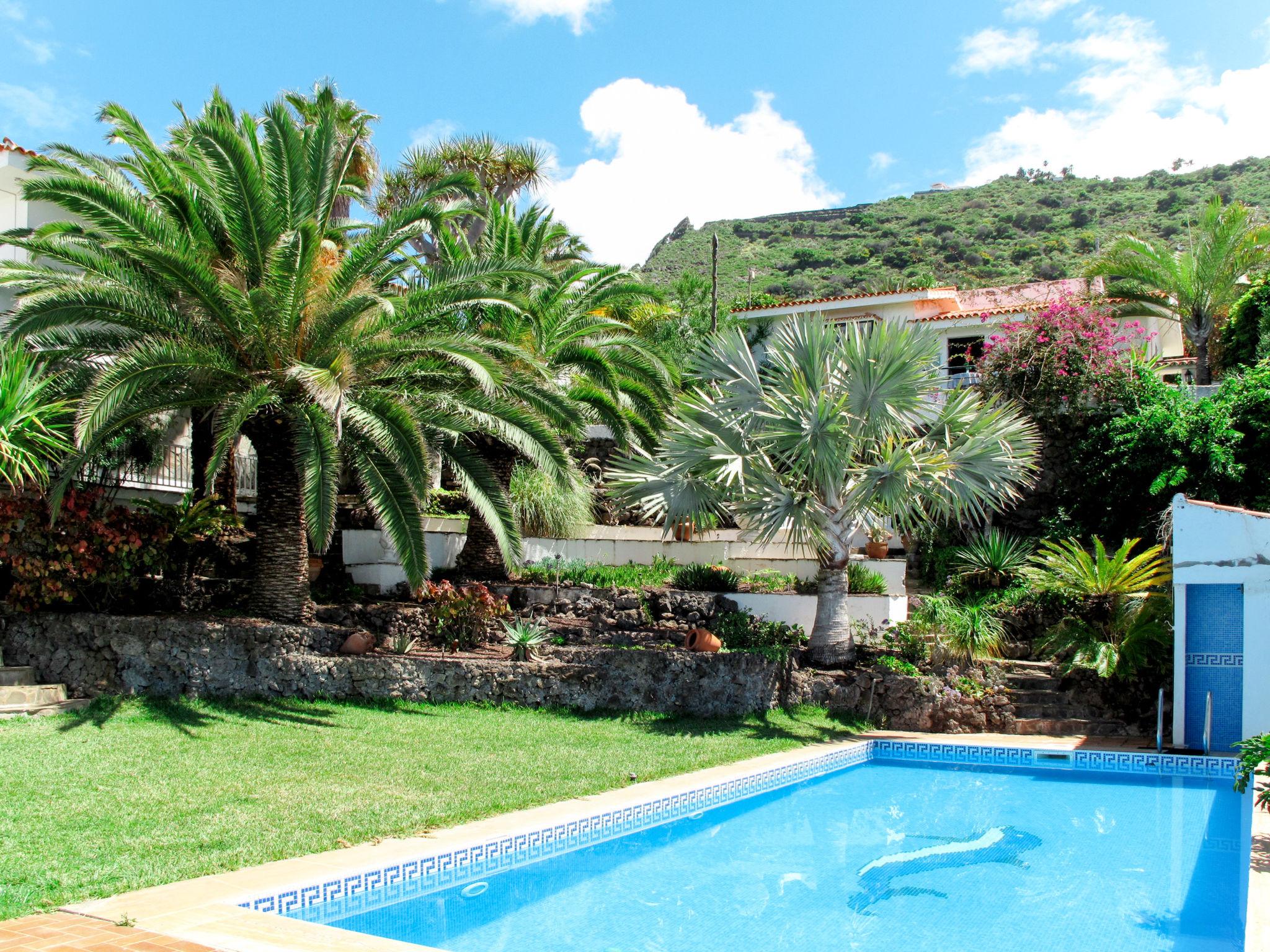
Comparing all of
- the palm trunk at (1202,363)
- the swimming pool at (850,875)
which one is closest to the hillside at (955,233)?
the palm trunk at (1202,363)

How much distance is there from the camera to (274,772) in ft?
32.8

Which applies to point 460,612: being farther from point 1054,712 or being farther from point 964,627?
point 1054,712

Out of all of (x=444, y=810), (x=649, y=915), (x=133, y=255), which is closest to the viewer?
(x=649, y=915)

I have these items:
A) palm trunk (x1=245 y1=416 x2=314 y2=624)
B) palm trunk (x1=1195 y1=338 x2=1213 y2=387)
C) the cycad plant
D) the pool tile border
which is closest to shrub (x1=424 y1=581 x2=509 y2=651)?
palm trunk (x1=245 y1=416 x2=314 y2=624)

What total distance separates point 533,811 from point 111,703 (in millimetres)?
6220

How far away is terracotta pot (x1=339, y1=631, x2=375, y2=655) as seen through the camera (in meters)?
14.2

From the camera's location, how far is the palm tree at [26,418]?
11758mm

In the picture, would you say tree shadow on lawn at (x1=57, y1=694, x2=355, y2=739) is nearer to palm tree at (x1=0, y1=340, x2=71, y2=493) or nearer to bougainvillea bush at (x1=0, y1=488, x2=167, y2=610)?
bougainvillea bush at (x1=0, y1=488, x2=167, y2=610)

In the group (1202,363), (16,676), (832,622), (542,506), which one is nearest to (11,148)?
(16,676)

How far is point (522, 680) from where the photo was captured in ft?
46.6

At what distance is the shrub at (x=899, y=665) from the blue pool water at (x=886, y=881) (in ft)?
9.58

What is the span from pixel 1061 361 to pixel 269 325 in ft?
48.5

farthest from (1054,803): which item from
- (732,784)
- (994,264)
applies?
(994,264)

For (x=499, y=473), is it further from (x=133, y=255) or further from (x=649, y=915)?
(x=649, y=915)
